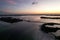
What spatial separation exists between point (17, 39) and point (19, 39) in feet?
1.07

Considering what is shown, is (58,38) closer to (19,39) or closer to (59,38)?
(59,38)

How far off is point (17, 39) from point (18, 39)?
17cm

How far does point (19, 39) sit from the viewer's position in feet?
49.1

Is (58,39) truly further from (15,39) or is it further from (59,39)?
(15,39)

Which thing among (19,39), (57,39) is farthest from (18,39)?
(57,39)

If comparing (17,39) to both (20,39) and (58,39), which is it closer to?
(20,39)

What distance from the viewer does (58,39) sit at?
39.1 feet

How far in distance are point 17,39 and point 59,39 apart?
21.0 ft

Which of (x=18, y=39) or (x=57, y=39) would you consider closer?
(x=57, y=39)

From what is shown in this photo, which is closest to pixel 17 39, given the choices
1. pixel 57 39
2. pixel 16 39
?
pixel 16 39

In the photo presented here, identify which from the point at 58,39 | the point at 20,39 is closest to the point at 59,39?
the point at 58,39

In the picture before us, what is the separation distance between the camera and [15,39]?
49.4 feet

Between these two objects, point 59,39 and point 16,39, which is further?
point 16,39

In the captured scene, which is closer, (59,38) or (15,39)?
(59,38)
